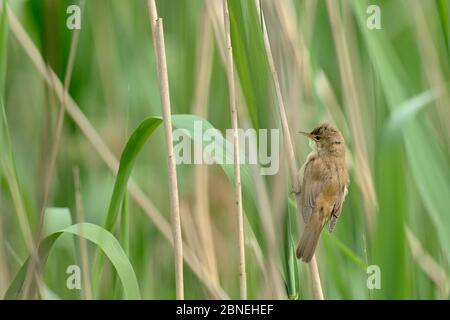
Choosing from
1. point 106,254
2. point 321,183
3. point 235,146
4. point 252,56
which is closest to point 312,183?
point 321,183

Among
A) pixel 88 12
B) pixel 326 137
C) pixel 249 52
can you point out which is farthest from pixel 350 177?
pixel 88 12

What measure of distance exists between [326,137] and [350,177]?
0.52 ft

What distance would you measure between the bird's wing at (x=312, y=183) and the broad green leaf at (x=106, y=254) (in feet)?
1.16

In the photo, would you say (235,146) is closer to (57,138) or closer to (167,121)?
(167,121)

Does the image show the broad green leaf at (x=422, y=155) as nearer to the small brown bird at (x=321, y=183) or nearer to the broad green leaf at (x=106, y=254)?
the small brown bird at (x=321, y=183)

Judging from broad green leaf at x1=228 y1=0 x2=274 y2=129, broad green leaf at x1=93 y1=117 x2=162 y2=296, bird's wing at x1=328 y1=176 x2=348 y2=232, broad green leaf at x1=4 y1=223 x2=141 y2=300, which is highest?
broad green leaf at x1=228 y1=0 x2=274 y2=129

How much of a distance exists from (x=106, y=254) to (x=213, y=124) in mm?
→ 371

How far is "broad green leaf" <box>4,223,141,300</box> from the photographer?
1.42 meters

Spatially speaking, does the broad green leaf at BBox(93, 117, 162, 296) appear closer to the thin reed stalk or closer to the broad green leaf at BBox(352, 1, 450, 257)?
the thin reed stalk

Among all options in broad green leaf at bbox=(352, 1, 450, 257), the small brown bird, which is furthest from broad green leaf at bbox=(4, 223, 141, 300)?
broad green leaf at bbox=(352, 1, 450, 257)

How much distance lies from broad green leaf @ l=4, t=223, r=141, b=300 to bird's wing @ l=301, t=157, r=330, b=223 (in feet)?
1.16

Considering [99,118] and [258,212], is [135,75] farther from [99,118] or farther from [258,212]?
[258,212]

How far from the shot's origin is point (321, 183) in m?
1.41

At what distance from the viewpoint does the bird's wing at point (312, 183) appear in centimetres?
141
